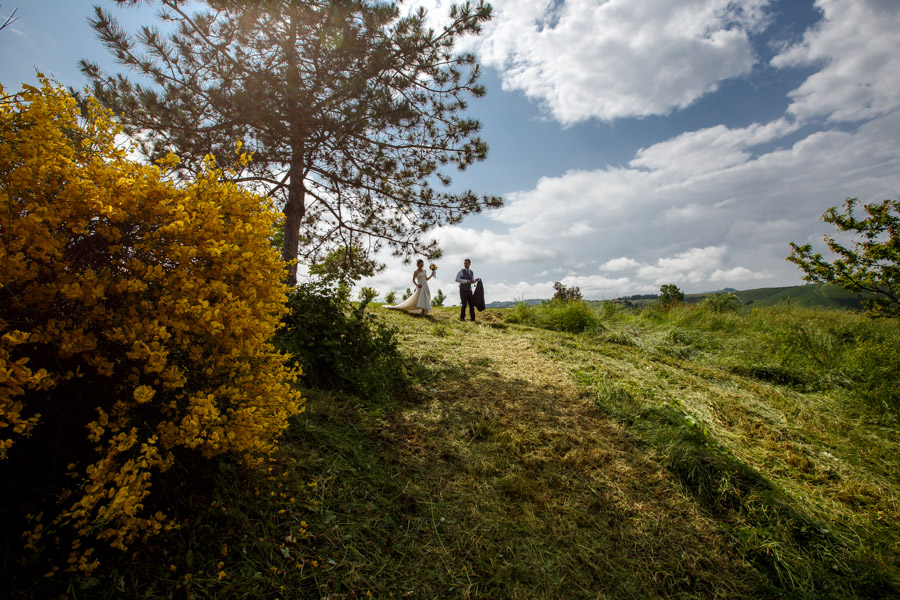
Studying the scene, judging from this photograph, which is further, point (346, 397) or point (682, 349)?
point (682, 349)

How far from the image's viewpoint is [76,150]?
189 cm

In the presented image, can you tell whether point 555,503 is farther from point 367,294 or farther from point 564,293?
point 564,293

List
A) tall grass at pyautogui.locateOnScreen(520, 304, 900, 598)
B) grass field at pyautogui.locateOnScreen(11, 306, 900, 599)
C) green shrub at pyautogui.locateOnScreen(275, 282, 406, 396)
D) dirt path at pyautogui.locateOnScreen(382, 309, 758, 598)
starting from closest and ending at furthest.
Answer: grass field at pyautogui.locateOnScreen(11, 306, 900, 599) → dirt path at pyautogui.locateOnScreen(382, 309, 758, 598) → tall grass at pyautogui.locateOnScreen(520, 304, 900, 598) → green shrub at pyautogui.locateOnScreen(275, 282, 406, 396)

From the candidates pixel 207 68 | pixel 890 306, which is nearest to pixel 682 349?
pixel 890 306

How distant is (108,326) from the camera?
165 cm

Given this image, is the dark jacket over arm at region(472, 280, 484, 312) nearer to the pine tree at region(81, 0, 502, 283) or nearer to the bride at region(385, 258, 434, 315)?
the bride at region(385, 258, 434, 315)

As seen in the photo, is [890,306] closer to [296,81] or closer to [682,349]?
[682,349]

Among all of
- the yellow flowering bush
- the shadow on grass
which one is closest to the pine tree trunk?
the shadow on grass

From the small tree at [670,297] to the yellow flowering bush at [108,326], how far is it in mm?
12776

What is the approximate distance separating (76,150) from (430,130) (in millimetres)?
5569

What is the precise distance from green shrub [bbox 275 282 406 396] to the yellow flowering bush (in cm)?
176

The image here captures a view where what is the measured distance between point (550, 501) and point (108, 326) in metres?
2.79

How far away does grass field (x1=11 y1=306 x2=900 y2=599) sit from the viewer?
6.14ft

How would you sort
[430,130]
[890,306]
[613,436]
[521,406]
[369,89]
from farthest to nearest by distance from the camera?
[430,130] → [369,89] → [890,306] → [521,406] → [613,436]
